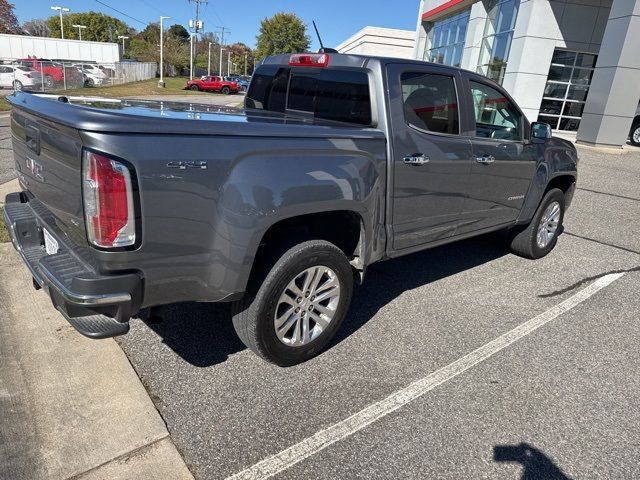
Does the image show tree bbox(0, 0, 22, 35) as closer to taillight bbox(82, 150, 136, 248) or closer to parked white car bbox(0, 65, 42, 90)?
parked white car bbox(0, 65, 42, 90)

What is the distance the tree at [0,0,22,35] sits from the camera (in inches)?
3010

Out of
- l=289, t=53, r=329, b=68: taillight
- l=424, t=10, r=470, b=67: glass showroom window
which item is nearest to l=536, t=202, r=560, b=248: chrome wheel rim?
l=289, t=53, r=329, b=68: taillight

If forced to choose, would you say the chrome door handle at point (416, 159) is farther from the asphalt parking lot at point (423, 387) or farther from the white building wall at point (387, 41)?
the white building wall at point (387, 41)

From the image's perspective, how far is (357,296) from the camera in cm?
429

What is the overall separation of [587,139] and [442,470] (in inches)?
662

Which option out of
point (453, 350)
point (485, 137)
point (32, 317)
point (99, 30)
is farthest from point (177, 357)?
point (99, 30)

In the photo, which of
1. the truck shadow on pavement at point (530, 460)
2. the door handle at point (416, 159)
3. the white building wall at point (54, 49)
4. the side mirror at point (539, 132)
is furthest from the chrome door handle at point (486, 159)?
the white building wall at point (54, 49)

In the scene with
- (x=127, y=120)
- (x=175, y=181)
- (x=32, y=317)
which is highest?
(x=127, y=120)

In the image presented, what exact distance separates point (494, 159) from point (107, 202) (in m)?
3.25

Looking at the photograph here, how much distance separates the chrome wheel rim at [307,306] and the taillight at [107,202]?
3.41ft

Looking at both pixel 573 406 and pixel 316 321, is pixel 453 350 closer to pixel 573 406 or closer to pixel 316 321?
pixel 573 406

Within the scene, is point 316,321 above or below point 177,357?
above

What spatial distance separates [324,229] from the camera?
11.2 ft

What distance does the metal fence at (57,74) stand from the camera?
26.1m
